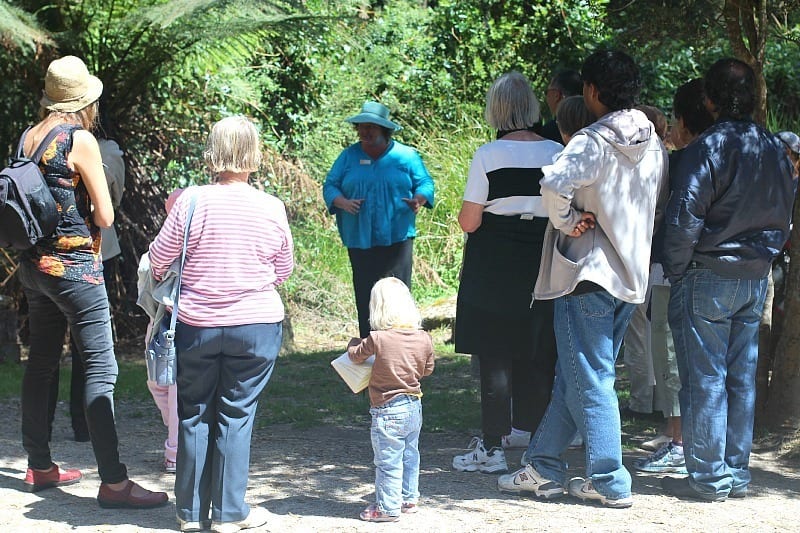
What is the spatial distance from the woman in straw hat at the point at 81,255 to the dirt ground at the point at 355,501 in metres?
0.27

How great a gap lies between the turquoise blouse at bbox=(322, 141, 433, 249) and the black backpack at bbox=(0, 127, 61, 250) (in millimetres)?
2852

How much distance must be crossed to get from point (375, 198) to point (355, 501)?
9.07ft

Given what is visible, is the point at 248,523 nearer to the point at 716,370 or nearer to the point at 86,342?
the point at 86,342

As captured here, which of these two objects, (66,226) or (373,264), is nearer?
(66,226)

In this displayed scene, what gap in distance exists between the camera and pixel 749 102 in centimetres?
467

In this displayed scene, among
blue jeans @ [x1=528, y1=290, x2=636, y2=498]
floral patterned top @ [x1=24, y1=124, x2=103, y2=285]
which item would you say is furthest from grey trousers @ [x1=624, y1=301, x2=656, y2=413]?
floral patterned top @ [x1=24, y1=124, x2=103, y2=285]

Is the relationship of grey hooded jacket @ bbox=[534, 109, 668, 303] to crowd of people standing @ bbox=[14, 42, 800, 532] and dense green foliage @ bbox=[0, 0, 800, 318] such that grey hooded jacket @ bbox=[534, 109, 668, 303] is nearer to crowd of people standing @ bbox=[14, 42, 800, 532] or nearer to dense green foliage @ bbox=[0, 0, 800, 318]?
crowd of people standing @ bbox=[14, 42, 800, 532]

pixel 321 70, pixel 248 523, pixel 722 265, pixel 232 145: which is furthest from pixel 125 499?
pixel 321 70

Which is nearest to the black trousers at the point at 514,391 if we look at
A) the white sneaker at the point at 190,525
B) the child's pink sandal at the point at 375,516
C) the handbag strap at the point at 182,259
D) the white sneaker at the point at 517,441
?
the white sneaker at the point at 517,441

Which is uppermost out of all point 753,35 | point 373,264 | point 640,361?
point 753,35

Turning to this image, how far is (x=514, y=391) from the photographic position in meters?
5.50

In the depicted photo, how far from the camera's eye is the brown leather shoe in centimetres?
453

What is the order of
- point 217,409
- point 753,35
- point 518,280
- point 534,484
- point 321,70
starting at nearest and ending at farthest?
point 217,409 → point 534,484 → point 518,280 → point 753,35 → point 321,70

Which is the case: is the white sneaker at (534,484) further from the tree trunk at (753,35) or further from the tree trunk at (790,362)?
the tree trunk at (753,35)
